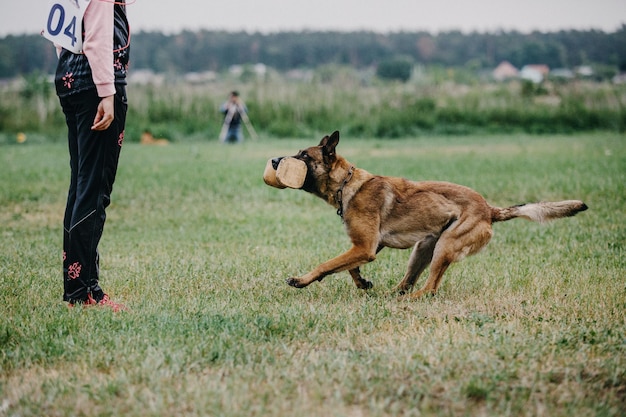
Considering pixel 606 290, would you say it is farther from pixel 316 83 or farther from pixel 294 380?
pixel 316 83

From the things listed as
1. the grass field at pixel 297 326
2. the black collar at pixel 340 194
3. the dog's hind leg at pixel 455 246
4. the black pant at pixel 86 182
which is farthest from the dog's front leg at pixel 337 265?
the black pant at pixel 86 182

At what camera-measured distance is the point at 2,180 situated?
1295 cm

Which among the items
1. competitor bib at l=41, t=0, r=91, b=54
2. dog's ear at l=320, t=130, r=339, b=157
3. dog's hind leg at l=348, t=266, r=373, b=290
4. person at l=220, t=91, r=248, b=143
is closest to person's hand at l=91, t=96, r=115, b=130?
competitor bib at l=41, t=0, r=91, b=54

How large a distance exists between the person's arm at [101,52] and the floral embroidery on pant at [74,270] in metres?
0.91

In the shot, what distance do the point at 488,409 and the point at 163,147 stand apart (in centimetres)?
1944

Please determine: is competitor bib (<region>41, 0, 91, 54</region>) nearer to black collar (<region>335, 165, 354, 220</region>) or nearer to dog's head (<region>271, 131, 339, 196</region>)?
dog's head (<region>271, 131, 339, 196</region>)

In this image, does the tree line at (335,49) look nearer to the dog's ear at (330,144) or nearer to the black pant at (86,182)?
the dog's ear at (330,144)

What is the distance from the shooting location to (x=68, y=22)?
A: 14.1 ft

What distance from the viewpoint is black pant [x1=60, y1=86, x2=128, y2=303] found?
4430 mm

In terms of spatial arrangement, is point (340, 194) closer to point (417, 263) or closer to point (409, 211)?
point (409, 211)

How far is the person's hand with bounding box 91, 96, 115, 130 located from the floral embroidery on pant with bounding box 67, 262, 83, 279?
2.98 feet

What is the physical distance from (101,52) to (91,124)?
45cm

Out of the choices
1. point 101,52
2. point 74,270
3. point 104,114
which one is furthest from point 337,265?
point 101,52

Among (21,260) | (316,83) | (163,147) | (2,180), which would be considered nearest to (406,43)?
(316,83)
